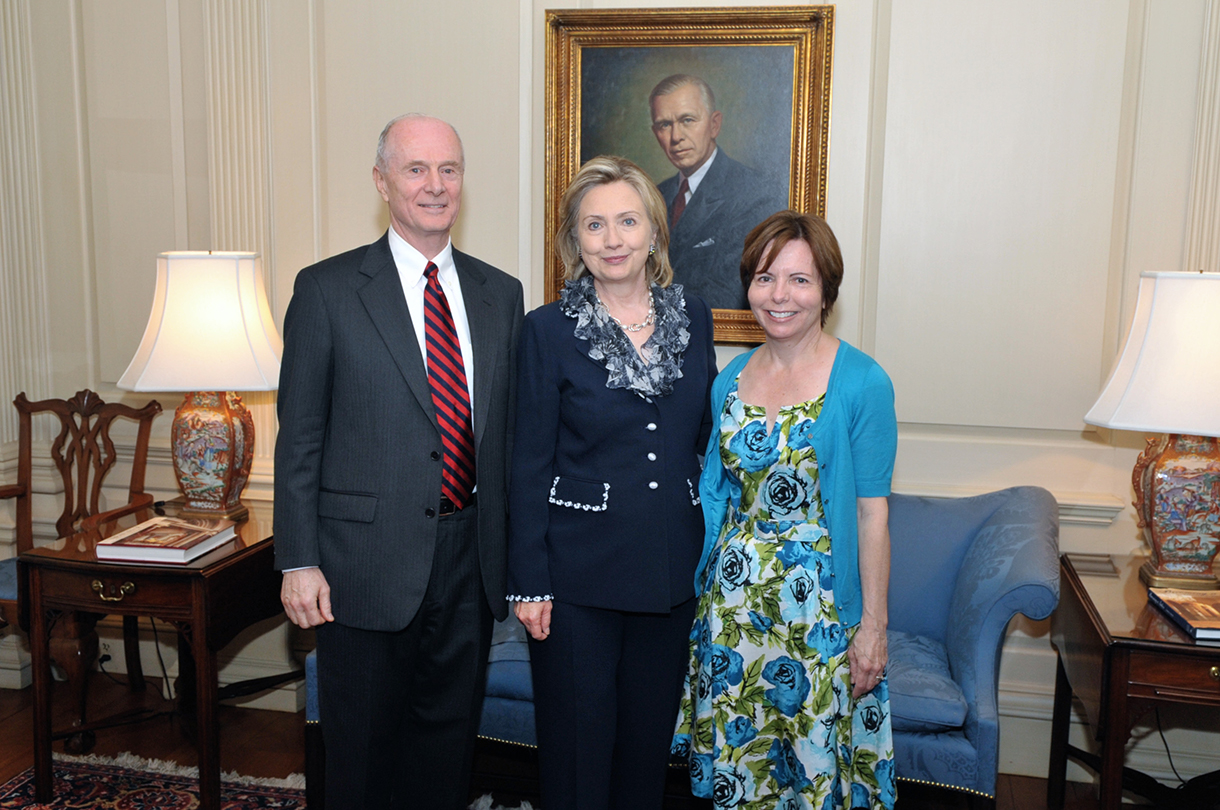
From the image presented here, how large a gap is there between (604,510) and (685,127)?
5.24 ft

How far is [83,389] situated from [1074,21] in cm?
362

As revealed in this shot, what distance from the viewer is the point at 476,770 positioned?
2795 millimetres

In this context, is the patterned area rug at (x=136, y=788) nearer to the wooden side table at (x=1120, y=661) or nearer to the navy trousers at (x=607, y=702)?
the navy trousers at (x=607, y=702)

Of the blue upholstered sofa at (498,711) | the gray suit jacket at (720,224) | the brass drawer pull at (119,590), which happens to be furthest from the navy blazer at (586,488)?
the brass drawer pull at (119,590)

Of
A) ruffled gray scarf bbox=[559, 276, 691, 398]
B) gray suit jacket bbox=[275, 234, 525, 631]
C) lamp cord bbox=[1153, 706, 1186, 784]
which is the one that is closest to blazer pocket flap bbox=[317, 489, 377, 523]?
gray suit jacket bbox=[275, 234, 525, 631]

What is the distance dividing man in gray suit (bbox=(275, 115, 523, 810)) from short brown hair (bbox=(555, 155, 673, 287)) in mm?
218

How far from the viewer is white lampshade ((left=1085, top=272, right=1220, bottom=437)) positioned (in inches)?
92.0

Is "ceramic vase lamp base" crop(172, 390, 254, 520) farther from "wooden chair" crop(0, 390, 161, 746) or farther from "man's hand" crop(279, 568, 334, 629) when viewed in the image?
"man's hand" crop(279, 568, 334, 629)

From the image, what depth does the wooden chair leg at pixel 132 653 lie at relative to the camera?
3.45 metres

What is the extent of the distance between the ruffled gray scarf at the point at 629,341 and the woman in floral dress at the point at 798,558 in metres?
0.18

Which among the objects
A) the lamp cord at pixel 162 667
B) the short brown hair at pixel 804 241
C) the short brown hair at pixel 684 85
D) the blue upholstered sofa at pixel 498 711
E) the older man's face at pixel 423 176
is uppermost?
the short brown hair at pixel 684 85

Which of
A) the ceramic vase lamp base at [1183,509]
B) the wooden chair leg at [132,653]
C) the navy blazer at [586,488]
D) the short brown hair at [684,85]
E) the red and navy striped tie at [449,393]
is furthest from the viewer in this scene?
the wooden chair leg at [132,653]

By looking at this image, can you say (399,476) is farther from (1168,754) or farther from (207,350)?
(1168,754)

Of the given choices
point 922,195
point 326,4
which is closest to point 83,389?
point 326,4
